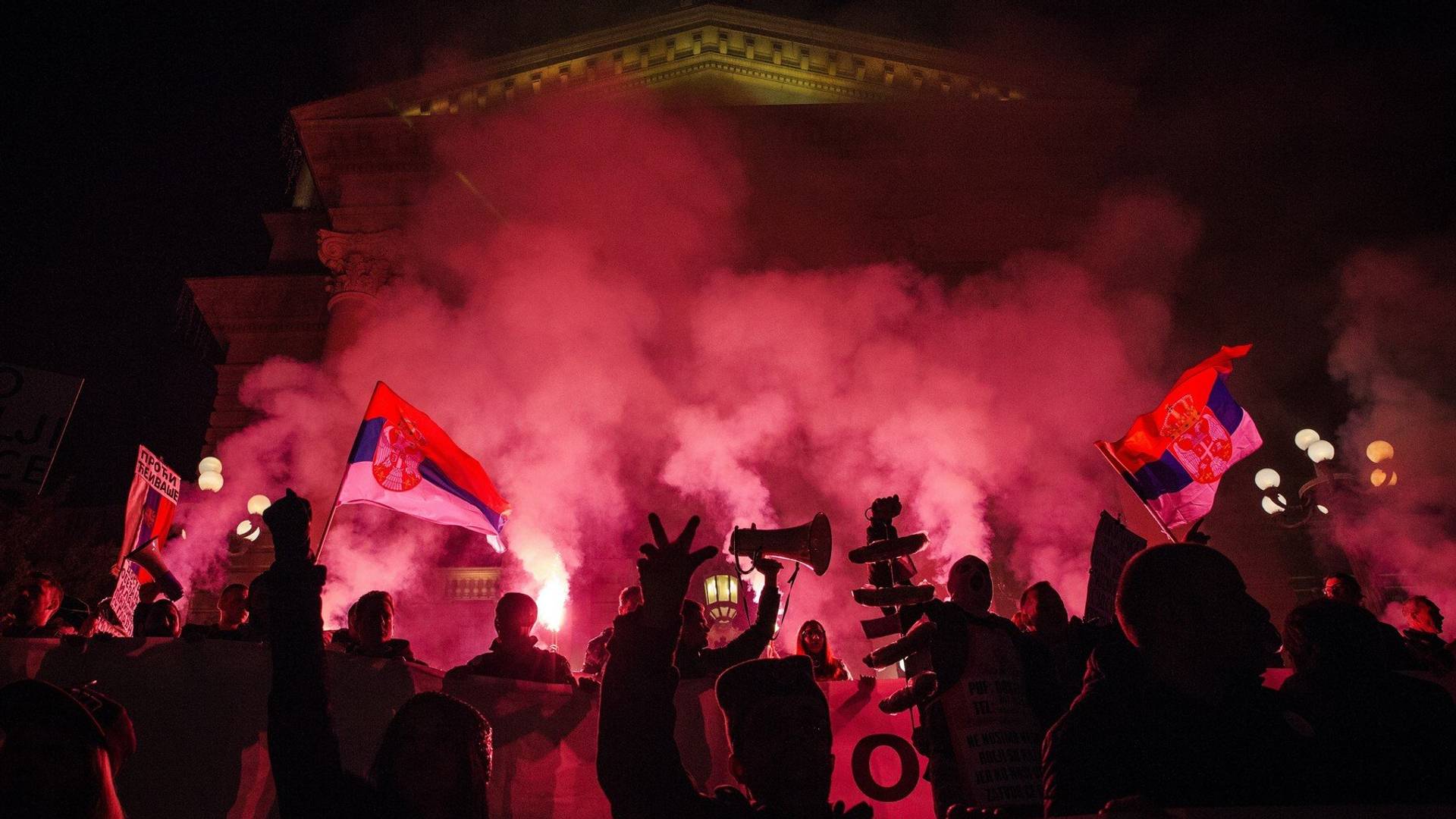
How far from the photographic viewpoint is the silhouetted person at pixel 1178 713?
4.93 feet

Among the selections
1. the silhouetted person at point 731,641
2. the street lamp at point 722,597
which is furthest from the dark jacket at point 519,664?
the street lamp at point 722,597

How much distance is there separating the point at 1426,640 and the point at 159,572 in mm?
6702

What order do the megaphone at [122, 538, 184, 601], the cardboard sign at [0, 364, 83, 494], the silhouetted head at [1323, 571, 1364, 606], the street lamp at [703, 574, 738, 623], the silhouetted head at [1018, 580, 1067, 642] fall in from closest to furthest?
the silhouetted head at [1018, 580, 1067, 642]
the megaphone at [122, 538, 184, 601]
the silhouetted head at [1323, 571, 1364, 606]
the cardboard sign at [0, 364, 83, 494]
the street lamp at [703, 574, 738, 623]

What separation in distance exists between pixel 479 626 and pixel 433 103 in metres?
8.90

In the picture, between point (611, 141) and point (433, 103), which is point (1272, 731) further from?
point (433, 103)

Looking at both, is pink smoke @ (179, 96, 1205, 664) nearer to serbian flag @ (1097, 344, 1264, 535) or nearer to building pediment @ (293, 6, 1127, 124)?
building pediment @ (293, 6, 1127, 124)

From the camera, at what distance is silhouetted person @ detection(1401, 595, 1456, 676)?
12.2ft

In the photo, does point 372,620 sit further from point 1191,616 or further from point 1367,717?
point 1367,717

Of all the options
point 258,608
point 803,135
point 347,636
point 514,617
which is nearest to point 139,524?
point 347,636

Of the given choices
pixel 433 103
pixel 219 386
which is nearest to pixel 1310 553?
pixel 433 103

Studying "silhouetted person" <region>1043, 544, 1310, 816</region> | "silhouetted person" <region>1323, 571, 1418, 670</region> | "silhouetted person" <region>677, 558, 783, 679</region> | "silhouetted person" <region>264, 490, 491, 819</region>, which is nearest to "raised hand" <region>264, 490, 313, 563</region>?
"silhouetted person" <region>264, 490, 491, 819</region>

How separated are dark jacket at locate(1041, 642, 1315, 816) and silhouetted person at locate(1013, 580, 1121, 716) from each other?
4.50 feet

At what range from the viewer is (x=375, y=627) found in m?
3.77

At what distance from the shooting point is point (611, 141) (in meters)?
13.3
